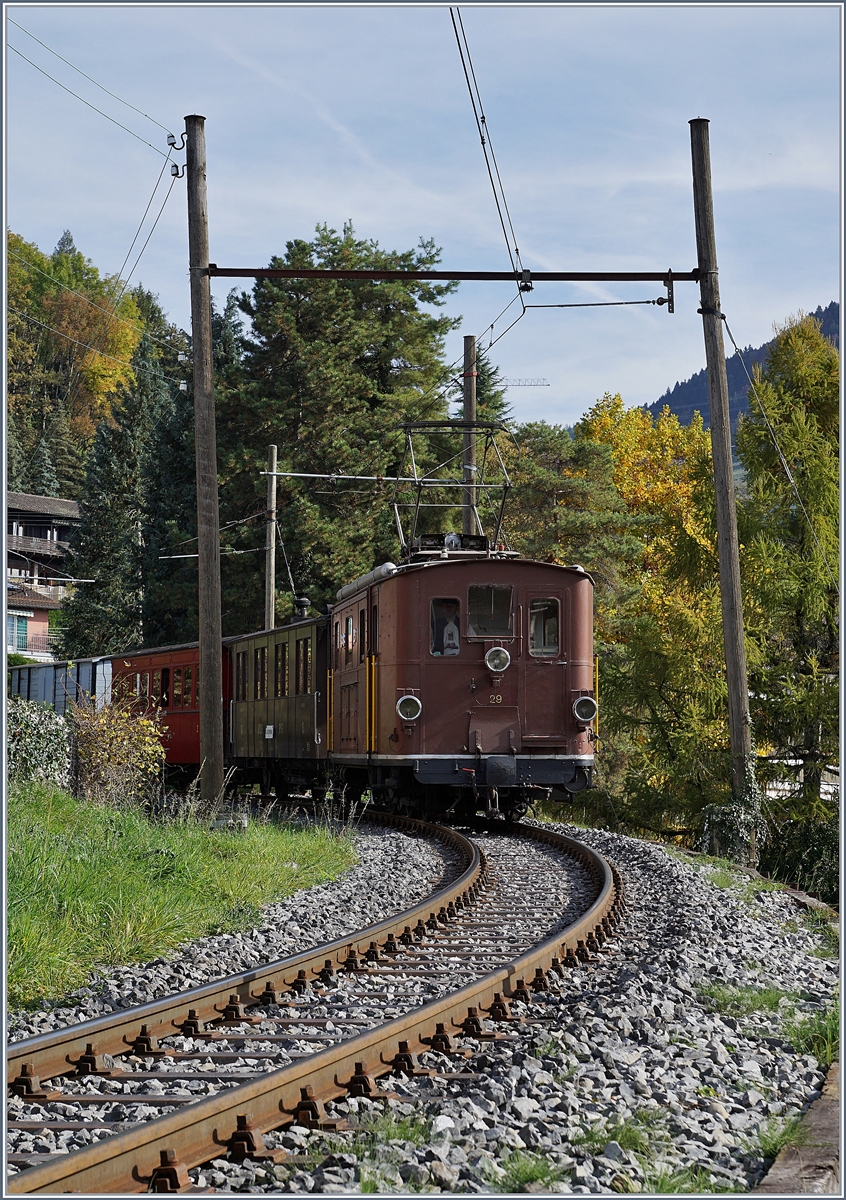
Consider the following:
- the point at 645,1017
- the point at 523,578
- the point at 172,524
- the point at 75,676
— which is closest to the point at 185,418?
the point at 172,524

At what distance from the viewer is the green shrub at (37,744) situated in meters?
14.9

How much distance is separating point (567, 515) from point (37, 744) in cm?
2442

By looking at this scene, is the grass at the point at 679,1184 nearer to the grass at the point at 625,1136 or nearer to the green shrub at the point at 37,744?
the grass at the point at 625,1136

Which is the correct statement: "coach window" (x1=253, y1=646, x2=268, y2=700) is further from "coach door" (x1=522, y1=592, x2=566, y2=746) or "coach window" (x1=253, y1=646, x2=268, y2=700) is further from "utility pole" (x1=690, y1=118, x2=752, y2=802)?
"utility pole" (x1=690, y1=118, x2=752, y2=802)

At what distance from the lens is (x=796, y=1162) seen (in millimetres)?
4016

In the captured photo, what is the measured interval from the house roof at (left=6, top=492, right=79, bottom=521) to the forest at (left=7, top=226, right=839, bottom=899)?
9.40 ft

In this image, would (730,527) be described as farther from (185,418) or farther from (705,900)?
(185,418)

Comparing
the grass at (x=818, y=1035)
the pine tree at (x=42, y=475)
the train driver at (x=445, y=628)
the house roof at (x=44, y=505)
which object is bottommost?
the grass at (x=818, y=1035)

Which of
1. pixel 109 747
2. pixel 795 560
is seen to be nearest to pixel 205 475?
pixel 109 747

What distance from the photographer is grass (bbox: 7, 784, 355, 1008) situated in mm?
7195

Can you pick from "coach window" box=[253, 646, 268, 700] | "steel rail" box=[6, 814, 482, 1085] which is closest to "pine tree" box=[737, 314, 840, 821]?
"coach window" box=[253, 646, 268, 700]

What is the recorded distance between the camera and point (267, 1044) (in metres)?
5.80

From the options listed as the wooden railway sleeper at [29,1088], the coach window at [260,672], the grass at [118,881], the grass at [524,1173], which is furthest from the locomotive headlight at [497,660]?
the grass at [524,1173]

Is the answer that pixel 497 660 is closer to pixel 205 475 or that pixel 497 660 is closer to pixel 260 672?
pixel 205 475
